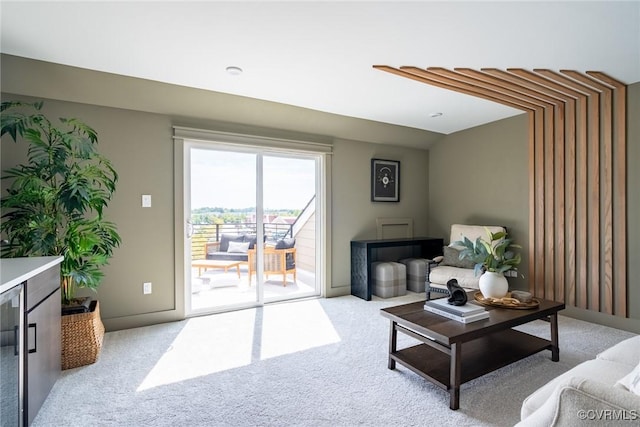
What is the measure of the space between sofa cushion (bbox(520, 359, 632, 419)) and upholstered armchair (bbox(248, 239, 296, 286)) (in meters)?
2.92

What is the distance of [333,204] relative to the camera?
4.29 m

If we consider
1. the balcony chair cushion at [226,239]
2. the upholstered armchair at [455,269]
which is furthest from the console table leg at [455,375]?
the balcony chair cushion at [226,239]

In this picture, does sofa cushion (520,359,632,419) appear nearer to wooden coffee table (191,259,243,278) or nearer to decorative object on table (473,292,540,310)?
decorative object on table (473,292,540,310)

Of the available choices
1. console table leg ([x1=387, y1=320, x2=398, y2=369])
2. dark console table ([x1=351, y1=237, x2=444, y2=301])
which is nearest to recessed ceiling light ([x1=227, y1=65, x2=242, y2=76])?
console table leg ([x1=387, y1=320, x2=398, y2=369])

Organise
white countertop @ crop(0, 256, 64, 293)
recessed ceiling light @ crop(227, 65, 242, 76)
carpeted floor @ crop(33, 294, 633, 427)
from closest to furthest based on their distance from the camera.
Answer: white countertop @ crop(0, 256, 64, 293), carpeted floor @ crop(33, 294, 633, 427), recessed ceiling light @ crop(227, 65, 242, 76)

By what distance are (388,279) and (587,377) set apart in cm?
286

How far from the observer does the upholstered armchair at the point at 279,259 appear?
3.83 meters

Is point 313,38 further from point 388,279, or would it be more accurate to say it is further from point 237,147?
point 388,279

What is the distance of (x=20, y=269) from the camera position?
1613 mm

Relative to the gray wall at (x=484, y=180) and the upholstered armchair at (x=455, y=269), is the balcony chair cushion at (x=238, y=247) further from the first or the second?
the gray wall at (x=484, y=180)

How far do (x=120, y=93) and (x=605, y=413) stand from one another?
11.9ft

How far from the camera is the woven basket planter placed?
230cm

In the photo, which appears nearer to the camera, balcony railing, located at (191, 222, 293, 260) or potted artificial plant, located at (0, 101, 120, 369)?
potted artificial plant, located at (0, 101, 120, 369)

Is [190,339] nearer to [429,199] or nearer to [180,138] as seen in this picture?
[180,138]
